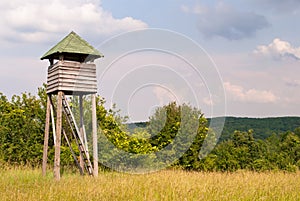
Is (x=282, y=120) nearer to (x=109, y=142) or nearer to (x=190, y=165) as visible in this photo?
(x=190, y=165)

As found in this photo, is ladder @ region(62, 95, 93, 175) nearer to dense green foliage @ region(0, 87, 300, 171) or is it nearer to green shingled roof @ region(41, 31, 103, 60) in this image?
green shingled roof @ region(41, 31, 103, 60)

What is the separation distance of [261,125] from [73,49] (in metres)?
24.8

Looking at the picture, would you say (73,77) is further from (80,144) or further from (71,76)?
(80,144)

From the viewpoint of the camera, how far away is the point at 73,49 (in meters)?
12.2

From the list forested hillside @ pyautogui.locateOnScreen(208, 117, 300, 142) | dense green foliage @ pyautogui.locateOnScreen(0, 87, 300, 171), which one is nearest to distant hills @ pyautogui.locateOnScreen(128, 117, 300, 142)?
forested hillside @ pyautogui.locateOnScreen(208, 117, 300, 142)

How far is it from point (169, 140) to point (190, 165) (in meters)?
2.73

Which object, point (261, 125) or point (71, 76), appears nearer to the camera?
point (71, 76)

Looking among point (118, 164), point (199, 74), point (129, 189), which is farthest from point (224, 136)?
point (129, 189)

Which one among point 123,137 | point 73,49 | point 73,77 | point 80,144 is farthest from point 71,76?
point 123,137

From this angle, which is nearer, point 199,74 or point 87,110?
point 199,74

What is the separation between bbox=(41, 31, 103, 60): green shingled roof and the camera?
12.1 meters

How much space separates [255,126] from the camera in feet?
106

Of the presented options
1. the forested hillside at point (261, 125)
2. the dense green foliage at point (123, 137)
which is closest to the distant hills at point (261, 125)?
the forested hillside at point (261, 125)

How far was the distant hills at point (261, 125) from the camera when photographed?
26.6 metres
